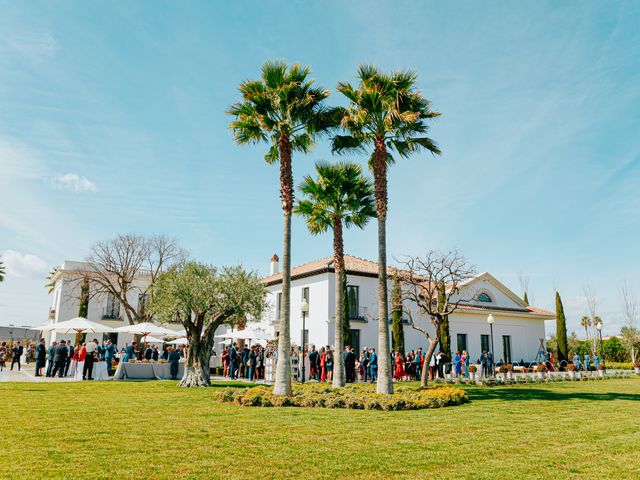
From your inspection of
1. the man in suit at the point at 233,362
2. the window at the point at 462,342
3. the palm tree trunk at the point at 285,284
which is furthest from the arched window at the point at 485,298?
the palm tree trunk at the point at 285,284

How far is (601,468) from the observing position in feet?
20.8

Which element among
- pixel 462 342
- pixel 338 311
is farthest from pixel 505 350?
pixel 338 311

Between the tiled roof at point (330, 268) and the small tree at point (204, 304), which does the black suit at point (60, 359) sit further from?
the tiled roof at point (330, 268)

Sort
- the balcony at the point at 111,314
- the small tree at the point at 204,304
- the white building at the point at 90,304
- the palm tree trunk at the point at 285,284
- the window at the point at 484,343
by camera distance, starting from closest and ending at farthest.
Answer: the palm tree trunk at the point at 285,284, the small tree at the point at 204,304, the window at the point at 484,343, the white building at the point at 90,304, the balcony at the point at 111,314

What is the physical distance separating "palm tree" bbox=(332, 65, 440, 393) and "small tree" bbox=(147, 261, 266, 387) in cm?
669

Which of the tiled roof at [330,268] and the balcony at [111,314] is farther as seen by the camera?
the balcony at [111,314]

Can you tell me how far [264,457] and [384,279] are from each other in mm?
8778

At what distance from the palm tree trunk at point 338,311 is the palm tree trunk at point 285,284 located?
9.57ft

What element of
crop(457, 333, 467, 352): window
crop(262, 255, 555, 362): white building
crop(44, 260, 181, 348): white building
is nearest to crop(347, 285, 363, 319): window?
crop(262, 255, 555, 362): white building

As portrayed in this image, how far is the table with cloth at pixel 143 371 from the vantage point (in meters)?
22.5

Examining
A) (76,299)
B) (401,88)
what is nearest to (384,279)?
(401,88)

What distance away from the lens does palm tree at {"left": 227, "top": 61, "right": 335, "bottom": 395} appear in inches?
589

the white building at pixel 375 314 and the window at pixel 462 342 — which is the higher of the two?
the white building at pixel 375 314

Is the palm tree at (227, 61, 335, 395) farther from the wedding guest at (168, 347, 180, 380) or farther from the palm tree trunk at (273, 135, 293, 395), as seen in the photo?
the wedding guest at (168, 347, 180, 380)
